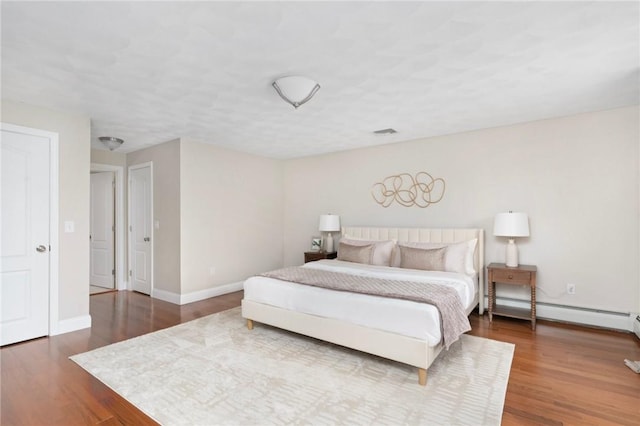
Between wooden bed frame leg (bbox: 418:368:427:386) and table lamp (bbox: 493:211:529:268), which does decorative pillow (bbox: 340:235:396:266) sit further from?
wooden bed frame leg (bbox: 418:368:427:386)

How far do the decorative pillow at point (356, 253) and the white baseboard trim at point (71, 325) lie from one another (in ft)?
10.9

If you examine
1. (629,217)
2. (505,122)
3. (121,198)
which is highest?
(505,122)

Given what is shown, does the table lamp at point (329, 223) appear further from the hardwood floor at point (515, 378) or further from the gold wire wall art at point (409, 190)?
the hardwood floor at point (515, 378)

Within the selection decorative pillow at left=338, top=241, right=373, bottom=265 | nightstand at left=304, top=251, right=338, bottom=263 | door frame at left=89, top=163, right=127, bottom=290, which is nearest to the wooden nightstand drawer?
decorative pillow at left=338, top=241, right=373, bottom=265

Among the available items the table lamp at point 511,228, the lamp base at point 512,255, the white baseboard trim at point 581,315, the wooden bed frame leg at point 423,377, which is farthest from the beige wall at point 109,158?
the white baseboard trim at point 581,315

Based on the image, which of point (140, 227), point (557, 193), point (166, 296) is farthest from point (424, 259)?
point (140, 227)

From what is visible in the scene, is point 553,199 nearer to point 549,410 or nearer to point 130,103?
point 549,410

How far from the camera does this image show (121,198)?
18.3ft

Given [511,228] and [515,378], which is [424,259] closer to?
[511,228]

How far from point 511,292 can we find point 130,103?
16.6ft

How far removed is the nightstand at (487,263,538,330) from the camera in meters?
3.61

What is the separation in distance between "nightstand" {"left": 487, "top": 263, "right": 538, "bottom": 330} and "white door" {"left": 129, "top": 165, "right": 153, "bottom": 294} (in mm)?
5066

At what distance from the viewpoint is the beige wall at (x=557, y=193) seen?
11.4 ft

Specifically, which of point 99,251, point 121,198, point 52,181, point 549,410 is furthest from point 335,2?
point 99,251
